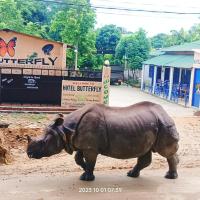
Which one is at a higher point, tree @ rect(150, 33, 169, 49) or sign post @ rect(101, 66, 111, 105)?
tree @ rect(150, 33, 169, 49)

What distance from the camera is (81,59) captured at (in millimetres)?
36625

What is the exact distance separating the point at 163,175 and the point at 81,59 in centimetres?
2921

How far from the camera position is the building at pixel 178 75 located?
24469 millimetres

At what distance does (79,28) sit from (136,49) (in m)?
6.96

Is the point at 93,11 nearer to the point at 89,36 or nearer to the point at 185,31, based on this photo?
the point at 89,36

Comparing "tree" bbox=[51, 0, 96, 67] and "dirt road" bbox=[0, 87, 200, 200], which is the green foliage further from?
"dirt road" bbox=[0, 87, 200, 200]

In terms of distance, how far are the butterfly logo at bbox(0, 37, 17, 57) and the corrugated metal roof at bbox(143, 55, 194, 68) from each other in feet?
35.2

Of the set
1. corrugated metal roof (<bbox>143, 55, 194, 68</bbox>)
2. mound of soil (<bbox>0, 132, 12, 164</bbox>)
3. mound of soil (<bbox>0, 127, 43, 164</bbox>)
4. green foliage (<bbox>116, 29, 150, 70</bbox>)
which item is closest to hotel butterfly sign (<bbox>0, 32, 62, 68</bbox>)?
mound of soil (<bbox>0, 127, 43, 164</bbox>)

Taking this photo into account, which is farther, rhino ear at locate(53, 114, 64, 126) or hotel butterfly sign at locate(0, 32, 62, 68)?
hotel butterfly sign at locate(0, 32, 62, 68)

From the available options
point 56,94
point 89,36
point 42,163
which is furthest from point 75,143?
point 89,36

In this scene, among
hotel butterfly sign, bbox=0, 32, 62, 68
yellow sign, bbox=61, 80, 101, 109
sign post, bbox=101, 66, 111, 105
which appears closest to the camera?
yellow sign, bbox=61, 80, 101, 109

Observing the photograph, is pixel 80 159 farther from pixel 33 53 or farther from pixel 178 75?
pixel 178 75

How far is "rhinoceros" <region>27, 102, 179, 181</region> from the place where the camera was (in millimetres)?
6898

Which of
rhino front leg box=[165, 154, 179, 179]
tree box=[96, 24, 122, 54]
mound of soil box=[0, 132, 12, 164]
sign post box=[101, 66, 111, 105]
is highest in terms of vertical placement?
tree box=[96, 24, 122, 54]
